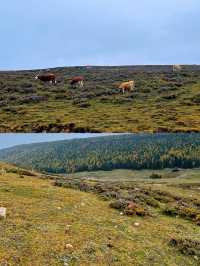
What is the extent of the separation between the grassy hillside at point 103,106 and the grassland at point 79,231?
19.4 metres

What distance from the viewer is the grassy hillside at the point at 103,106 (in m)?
39.3

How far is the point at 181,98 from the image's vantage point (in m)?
53.4

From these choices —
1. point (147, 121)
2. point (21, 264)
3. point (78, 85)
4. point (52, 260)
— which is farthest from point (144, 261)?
point (78, 85)

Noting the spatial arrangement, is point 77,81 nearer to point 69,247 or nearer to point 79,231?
point 79,231

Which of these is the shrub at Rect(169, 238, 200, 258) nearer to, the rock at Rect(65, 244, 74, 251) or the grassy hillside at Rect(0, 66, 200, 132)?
the rock at Rect(65, 244, 74, 251)

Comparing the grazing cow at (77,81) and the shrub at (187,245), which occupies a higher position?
the grazing cow at (77,81)

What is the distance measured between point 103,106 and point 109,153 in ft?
44.2

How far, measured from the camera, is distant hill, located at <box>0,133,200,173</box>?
35.3 m

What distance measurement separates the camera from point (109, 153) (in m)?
37.1

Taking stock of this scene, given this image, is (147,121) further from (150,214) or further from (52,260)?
(52,260)

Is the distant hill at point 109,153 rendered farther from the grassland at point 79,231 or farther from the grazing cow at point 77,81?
the grazing cow at point 77,81

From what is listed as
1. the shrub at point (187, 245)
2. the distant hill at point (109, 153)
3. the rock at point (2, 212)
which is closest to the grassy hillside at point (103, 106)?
the distant hill at point (109, 153)

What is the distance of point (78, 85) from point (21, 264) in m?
53.8

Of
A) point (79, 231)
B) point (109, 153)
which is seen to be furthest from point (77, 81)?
point (79, 231)
